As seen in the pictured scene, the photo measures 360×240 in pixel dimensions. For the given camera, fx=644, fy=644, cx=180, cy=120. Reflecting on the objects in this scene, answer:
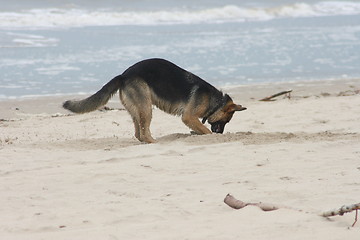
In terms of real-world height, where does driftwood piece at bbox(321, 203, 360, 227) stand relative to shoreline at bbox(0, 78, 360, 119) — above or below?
above

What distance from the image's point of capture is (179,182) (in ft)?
18.6

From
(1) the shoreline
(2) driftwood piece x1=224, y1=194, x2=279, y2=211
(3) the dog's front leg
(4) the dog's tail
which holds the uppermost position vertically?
(4) the dog's tail

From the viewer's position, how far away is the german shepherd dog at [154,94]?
27.3ft

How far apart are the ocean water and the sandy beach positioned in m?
5.15

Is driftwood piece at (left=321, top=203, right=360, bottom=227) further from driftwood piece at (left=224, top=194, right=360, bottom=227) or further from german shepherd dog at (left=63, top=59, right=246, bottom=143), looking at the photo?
german shepherd dog at (left=63, top=59, right=246, bottom=143)

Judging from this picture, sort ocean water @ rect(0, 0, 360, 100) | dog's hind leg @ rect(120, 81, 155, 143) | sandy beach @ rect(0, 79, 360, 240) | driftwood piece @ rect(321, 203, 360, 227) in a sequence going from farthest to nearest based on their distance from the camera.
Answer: ocean water @ rect(0, 0, 360, 100) → dog's hind leg @ rect(120, 81, 155, 143) → sandy beach @ rect(0, 79, 360, 240) → driftwood piece @ rect(321, 203, 360, 227)

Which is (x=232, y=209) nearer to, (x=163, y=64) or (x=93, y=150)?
(x=93, y=150)

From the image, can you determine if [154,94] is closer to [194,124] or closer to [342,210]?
[194,124]

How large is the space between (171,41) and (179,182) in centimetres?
1525

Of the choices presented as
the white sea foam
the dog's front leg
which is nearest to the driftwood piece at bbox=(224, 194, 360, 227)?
the dog's front leg

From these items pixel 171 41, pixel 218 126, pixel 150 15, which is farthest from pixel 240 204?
pixel 150 15

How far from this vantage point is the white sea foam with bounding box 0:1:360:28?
87.5 ft

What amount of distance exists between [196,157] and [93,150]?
137cm

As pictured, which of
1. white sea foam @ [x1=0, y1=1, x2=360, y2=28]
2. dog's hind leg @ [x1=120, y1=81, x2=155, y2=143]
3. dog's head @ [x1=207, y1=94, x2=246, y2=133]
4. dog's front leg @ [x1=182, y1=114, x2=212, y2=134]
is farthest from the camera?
white sea foam @ [x1=0, y1=1, x2=360, y2=28]
